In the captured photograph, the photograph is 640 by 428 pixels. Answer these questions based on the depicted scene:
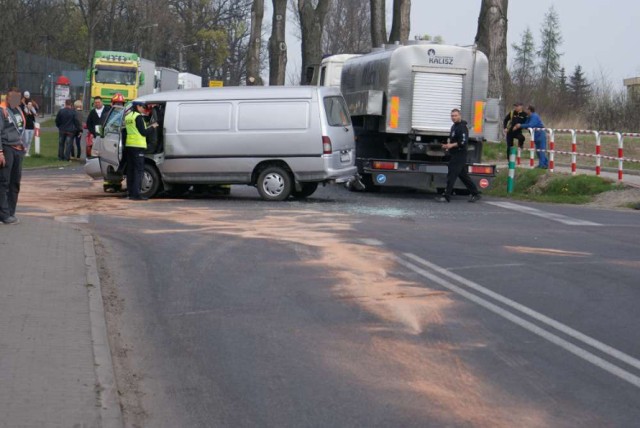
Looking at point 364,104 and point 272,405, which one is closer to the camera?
point 272,405

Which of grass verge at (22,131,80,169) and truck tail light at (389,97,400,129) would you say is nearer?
truck tail light at (389,97,400,129)

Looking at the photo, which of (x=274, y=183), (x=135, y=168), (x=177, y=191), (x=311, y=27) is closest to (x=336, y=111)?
(x=274, y=183)

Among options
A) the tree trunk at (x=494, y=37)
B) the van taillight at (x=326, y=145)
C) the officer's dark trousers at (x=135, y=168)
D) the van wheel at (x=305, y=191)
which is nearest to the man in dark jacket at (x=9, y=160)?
the officer's dark trousers at (x=135, y=168)

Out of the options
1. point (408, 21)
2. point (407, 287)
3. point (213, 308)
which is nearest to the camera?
point (213, 308)

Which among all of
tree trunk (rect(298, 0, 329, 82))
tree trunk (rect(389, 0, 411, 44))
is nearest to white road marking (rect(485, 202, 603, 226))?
tree trunk (rect(389, 0, 411, 44))

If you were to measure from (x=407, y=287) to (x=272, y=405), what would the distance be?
430 cm

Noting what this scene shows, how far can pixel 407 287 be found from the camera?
35.1ft

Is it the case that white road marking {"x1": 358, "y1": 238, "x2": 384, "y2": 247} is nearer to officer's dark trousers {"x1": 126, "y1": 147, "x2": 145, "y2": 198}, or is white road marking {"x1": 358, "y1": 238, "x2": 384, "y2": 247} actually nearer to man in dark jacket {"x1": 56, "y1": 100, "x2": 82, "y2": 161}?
officer's dark trousers {"x1": 126, "y1": 147, "x2": 145, "y2": 198}

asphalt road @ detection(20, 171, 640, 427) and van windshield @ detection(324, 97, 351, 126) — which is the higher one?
van windshield @ detection(324, 97, 351, 126)

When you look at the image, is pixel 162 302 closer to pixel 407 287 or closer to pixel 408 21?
pixel 407 287

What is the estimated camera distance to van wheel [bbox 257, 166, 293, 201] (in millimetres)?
20234

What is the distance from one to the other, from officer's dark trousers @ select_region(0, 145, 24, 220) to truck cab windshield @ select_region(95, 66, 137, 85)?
4620 centimetres

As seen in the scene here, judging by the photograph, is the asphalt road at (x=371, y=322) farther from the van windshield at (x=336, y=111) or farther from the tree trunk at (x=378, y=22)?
the tree trunk at (x=378, y=22)

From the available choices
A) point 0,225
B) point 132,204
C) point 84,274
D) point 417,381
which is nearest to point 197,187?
point 132,204
